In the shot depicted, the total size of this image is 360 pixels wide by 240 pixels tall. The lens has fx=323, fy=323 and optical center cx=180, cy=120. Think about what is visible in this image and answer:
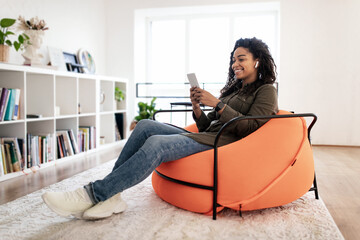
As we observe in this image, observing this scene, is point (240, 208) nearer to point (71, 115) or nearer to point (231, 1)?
point (71, 115)

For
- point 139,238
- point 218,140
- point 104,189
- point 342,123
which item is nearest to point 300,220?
point 218,140

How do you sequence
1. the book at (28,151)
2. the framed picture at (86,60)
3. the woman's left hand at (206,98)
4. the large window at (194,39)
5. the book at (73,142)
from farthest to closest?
the large window at (194,39) < the framed picture at (86,60) < the book at (73,142) < the book at (28,151) < the woman's left hand at (206,98)

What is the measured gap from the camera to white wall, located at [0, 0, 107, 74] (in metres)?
3.36

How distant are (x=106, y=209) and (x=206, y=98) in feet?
2.74

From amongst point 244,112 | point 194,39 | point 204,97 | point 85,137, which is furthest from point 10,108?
point 194,39

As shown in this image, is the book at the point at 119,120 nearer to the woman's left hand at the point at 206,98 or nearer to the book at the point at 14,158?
the book at the point at 14,158

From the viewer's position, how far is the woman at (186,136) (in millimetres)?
1647

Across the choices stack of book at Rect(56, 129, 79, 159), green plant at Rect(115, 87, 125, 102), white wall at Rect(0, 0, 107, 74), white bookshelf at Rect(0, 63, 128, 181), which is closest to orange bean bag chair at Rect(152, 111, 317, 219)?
white bookshelf at Rect(0, 63, 128, 181)

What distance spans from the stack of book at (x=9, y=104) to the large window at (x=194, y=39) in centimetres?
269

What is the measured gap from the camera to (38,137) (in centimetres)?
306

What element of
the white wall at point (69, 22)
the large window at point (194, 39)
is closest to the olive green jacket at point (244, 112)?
the white wall at point (69, 22)

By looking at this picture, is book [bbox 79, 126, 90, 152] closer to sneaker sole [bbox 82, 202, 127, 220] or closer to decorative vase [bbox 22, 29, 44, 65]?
decorative vase [bbox 22, 29, 44, 65]

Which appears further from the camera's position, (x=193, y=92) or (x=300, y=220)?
(x=193, y=92)

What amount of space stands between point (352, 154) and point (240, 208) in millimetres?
2871
